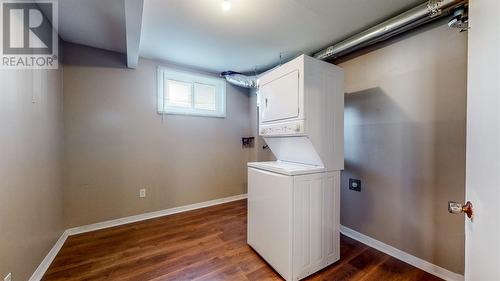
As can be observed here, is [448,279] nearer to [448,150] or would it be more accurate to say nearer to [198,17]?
[448,150]

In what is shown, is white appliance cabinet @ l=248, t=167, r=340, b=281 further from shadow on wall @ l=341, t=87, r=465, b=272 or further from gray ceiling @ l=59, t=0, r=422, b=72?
gray ceiling @ l=59, t=0, r=422, b=72

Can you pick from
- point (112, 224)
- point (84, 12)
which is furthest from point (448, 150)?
point (112, 224)

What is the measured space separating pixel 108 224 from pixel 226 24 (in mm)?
2846

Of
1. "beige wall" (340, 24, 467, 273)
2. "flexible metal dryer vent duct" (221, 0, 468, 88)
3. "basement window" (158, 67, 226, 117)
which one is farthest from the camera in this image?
"basement window" (158, 67, 226, 117)

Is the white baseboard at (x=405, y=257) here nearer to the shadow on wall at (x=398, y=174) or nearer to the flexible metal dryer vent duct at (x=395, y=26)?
the shadow on wall at (x=398, y=174)

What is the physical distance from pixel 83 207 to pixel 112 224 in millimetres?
404

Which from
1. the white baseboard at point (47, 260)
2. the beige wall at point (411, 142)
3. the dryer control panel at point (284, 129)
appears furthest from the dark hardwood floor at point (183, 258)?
the dryer control panel at point (284, 129)

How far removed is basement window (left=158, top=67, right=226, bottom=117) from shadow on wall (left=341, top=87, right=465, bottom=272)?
6.95ft

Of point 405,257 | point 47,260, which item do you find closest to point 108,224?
point 47,260

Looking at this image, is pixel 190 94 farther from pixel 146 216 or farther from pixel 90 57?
pixel 146 216

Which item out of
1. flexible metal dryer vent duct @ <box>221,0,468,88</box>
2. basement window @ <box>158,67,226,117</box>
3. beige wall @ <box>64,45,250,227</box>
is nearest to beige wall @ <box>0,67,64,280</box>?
beige wall @ <box>64,45,250,227</box>

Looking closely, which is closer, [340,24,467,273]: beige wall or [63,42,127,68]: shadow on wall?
[340,24,467,273]: beige wall

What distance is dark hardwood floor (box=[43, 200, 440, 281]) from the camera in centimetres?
163

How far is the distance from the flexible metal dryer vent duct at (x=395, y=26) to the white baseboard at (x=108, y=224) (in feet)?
9.12
